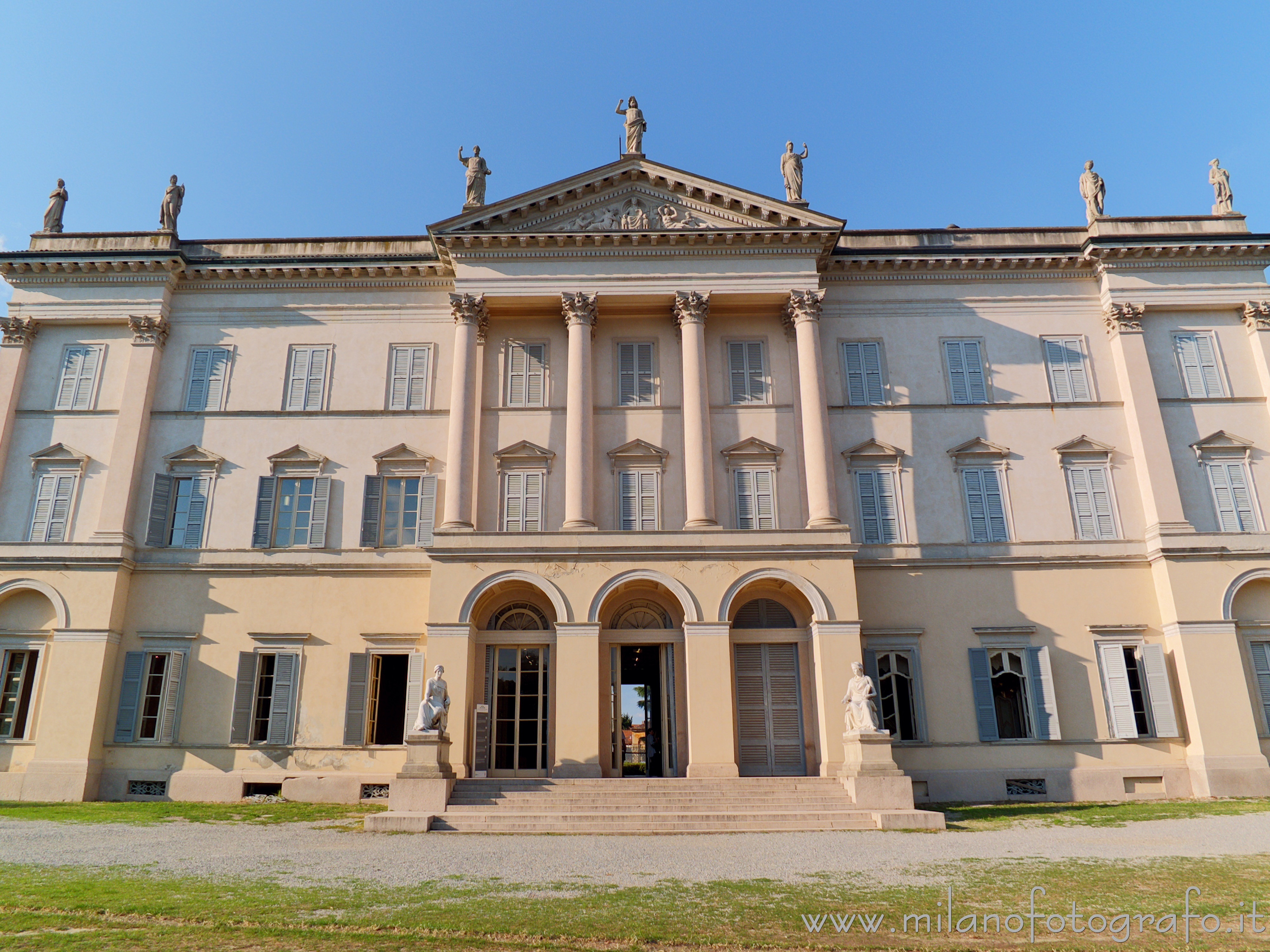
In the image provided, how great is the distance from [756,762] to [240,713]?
13519 millimetres

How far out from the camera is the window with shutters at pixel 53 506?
23281 millimetres

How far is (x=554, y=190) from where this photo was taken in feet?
80.1

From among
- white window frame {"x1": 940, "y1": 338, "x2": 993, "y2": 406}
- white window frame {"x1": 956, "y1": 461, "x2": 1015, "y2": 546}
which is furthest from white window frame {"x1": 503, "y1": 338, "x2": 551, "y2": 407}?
white window frame {"x1": 956, "y1": 461, "x2": 1015, "y2": 546}

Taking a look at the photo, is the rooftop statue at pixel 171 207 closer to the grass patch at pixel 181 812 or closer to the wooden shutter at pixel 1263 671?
the grass patch at pixel 181 812

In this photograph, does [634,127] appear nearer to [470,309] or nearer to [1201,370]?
[470,309]

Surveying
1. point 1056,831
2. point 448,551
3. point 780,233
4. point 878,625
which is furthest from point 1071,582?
point 448,551

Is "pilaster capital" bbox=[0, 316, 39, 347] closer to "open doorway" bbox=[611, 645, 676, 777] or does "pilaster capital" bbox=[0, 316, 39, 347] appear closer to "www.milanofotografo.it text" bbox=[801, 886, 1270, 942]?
"open doorway" bbox=[611, 645, 676, 777]

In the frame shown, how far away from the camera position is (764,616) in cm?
2233

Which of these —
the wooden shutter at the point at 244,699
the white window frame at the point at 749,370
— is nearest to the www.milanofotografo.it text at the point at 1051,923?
the white window frame at the point at 749,370

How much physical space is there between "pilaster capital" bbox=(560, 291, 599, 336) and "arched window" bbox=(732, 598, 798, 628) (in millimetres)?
9046

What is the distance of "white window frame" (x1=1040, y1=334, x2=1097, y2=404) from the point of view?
81.1ft

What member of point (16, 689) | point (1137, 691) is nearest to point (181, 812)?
point (16, 689)

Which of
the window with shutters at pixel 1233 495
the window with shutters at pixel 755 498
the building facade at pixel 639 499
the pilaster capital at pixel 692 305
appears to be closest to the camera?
the building facade at pixel 639 499

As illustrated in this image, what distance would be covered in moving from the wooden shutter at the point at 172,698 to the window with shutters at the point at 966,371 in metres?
22.8
